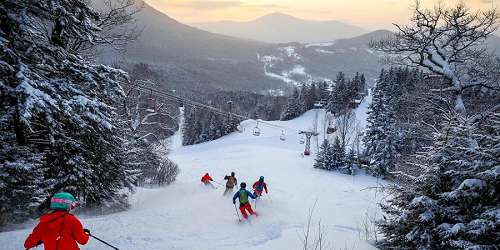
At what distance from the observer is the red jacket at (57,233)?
5902 mm

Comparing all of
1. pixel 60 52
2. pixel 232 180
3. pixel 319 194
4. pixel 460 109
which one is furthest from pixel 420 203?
pixel 319 194

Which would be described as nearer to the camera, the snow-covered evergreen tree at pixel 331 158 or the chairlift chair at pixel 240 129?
the snow-covered evergreen tree at pixel 331 158

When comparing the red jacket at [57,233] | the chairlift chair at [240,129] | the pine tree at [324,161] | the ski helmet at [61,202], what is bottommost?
the chairlift chair at [240,129]

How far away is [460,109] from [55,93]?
37.5 feet

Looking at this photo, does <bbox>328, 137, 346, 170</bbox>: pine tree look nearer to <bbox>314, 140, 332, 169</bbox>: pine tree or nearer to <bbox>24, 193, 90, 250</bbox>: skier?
<bbox>314, 140, 332, 169</bbox>: pine tree

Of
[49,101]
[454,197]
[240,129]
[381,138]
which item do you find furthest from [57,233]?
[240,129]

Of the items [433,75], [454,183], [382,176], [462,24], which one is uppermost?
[462,24]

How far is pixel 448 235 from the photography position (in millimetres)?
6988

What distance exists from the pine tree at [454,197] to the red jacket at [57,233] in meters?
6.32

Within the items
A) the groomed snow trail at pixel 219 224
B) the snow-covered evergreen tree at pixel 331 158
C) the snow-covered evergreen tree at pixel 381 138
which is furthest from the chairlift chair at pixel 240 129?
the groomed snow trail at pixel 219 224

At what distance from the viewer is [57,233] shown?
5.99m

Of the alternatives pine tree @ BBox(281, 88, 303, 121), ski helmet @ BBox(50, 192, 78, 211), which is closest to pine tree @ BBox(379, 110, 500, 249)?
ski helmet @ BBox(50, 192, 78, 211)

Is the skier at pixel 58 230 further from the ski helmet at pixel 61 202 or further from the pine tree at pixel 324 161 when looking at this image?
the pine tree at pixel 324 161

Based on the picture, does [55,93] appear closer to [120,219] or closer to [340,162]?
[120,219]
